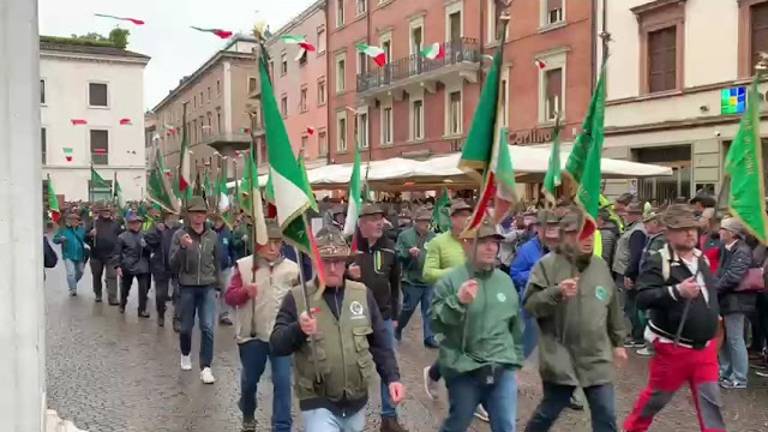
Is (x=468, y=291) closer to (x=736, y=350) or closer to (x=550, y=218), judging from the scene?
(x=550, y=218)

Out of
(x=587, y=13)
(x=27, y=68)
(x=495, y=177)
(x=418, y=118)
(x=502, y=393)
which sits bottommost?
(x=502, y=393)

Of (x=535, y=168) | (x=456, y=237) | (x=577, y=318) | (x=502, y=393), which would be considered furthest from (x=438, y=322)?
(x=535, y=168)

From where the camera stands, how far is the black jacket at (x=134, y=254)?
1323 cm

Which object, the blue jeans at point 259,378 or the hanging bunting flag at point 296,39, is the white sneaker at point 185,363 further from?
the hanging bunting flag at point 296,39

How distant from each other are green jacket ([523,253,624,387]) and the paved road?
1469 millimetres

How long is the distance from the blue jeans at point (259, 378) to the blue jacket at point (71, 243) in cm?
1030

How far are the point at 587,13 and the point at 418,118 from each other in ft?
37.7

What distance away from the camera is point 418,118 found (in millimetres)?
34469

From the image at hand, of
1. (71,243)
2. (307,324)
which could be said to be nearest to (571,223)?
(307,324)

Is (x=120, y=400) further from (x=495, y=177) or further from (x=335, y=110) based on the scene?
(x=335, y=110)

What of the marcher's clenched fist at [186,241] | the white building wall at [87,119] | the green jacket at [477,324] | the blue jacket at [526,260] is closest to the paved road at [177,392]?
the blue jacket at [526,260]

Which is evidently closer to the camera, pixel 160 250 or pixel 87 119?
pixel 160 250

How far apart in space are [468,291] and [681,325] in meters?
1.58

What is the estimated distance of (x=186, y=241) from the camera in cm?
884
